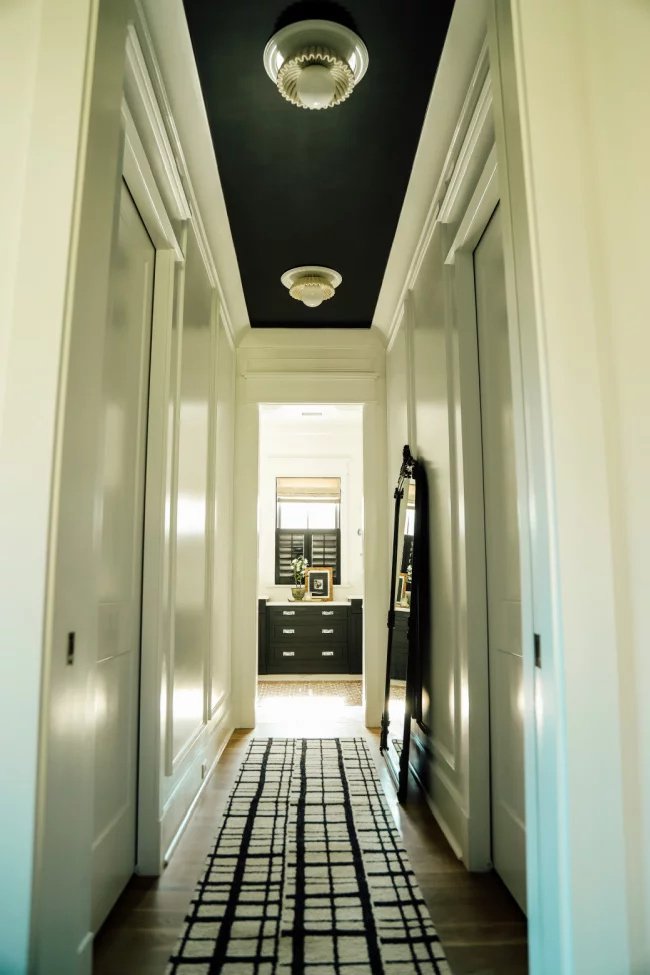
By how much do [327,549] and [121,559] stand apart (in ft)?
16.3

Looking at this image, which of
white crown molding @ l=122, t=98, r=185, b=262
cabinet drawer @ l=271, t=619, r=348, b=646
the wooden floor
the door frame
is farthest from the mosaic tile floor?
white crown molding @ l=122, t=98, r=185, b=262

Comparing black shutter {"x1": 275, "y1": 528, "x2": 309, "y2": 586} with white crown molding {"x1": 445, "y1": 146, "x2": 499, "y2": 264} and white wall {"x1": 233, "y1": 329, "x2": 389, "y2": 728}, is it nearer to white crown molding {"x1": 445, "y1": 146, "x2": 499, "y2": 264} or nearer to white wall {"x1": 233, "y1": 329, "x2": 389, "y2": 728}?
white wall {"x1": 233, "y1": 329, "x2": 389, "y2": 728}

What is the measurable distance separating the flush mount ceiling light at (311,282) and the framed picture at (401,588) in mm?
1720

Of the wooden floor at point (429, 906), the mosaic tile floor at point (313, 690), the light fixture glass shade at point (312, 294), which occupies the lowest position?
the mosaic tile floor at point (313, 690)

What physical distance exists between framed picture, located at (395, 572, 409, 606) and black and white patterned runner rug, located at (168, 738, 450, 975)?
3.06ft

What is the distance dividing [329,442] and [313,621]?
79.4 inches

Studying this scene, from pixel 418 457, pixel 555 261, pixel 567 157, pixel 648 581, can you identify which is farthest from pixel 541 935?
pixel 418 457

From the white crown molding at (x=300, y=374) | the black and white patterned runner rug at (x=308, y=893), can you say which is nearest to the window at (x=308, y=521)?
the white crown molding at (x=300, y=374)

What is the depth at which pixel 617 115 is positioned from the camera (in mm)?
1252

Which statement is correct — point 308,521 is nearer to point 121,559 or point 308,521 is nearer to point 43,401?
point 121,559

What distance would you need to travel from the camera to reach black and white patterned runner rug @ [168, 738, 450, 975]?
67.6 inches

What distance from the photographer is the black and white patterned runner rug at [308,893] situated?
1.72m

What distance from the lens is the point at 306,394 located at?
464cm

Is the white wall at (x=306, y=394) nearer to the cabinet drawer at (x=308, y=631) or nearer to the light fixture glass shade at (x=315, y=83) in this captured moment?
the cabinet drawer at (x=308, y=631)
